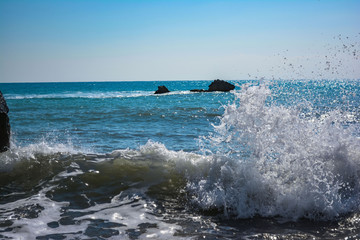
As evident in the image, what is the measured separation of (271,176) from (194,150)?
372cm

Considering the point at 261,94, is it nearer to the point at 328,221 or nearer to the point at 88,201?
the point at 328,221

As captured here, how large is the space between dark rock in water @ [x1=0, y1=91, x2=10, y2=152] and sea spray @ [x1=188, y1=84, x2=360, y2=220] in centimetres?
429

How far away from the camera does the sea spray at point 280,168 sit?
461 centimetres

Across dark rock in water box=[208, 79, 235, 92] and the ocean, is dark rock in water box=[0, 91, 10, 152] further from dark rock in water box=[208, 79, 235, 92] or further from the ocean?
dark rock in water box=[208, 79, 235, 92]

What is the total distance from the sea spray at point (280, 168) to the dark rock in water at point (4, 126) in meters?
4.29

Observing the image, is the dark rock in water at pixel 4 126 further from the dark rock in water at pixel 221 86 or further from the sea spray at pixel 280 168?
the dark rock in water at pixel 221 86

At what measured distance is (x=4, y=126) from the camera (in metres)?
6.82

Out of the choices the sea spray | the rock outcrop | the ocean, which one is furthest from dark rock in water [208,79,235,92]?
the sea spray

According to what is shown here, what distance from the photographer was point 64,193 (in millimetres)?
5379

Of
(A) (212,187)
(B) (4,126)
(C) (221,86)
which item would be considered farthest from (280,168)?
(C) (221,86)

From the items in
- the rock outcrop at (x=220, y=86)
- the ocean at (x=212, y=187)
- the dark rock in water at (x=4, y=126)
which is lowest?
the ocean at (x=212, y=187)

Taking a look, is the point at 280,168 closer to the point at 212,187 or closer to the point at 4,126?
the point at 212,187

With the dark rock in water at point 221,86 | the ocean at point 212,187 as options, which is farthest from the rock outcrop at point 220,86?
the ocean at point 212,187

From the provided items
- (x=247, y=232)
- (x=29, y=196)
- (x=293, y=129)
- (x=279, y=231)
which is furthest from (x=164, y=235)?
(x=293, y=129)
